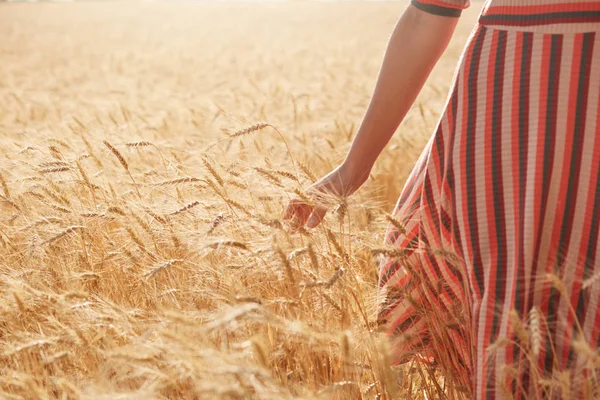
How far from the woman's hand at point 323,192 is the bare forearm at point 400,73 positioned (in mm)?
16

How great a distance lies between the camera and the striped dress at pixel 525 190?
0.95 metres

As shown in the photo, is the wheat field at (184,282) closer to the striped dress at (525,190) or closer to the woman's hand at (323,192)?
the woman's hand at (323,192)

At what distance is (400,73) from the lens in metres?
1.19

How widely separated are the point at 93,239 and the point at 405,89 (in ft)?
3.23

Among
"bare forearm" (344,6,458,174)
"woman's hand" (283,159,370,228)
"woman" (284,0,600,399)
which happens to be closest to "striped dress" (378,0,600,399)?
"woman" (284,0,600,399)

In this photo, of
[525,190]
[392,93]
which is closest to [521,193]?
[525,190]

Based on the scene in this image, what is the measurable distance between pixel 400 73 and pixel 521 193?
1.22 ft

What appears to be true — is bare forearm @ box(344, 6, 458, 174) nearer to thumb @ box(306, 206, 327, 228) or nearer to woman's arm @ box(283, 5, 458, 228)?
woman's arm @ box(283, 5, 458, 228)

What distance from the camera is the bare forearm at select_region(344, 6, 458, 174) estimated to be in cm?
116

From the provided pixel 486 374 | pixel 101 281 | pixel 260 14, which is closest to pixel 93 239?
pixel 101 281

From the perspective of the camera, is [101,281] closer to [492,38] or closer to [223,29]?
[492,38]

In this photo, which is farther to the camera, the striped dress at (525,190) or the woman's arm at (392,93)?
the woman's arm at (392,93)

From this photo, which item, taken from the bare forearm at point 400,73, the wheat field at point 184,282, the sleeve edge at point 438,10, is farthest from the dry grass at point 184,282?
the sleeve edge at point 438,10

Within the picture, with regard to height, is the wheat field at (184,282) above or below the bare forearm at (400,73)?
below
